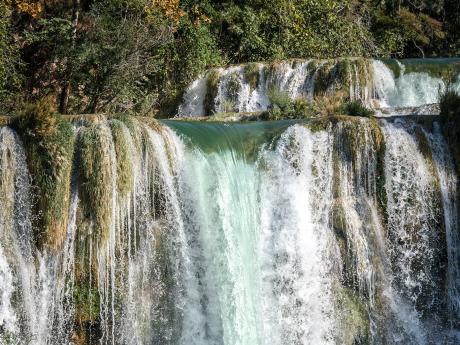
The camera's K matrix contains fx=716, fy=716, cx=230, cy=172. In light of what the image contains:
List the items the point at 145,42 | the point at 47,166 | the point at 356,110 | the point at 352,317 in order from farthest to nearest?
1. the point at 145,42
2. the point at 356,110
3. the point at 352,317
4. the point at 47,166


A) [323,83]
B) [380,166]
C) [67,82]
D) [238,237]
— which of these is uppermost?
[67,82]

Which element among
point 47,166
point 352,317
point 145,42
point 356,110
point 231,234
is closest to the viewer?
point 47,166

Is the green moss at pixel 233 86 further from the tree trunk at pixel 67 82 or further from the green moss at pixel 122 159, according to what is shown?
the green moss at pixel 122 159

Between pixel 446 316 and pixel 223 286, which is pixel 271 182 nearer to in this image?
pixel 223 286

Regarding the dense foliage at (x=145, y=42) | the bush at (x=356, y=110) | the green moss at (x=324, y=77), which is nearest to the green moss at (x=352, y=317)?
the bush at (x=356, y=110)

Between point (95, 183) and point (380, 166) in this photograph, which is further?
point (380, 166)

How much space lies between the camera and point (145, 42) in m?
16.0

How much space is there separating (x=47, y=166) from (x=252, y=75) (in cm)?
874

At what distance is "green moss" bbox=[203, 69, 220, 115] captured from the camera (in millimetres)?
16766

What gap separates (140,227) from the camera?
9.20m

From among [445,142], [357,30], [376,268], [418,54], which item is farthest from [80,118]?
[418,54]

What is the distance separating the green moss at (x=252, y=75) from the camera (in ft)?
54.4

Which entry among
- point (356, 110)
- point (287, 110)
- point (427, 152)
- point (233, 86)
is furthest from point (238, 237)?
point (233, 86)

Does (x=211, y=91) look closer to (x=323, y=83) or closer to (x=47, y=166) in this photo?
(x=323, y=83)
